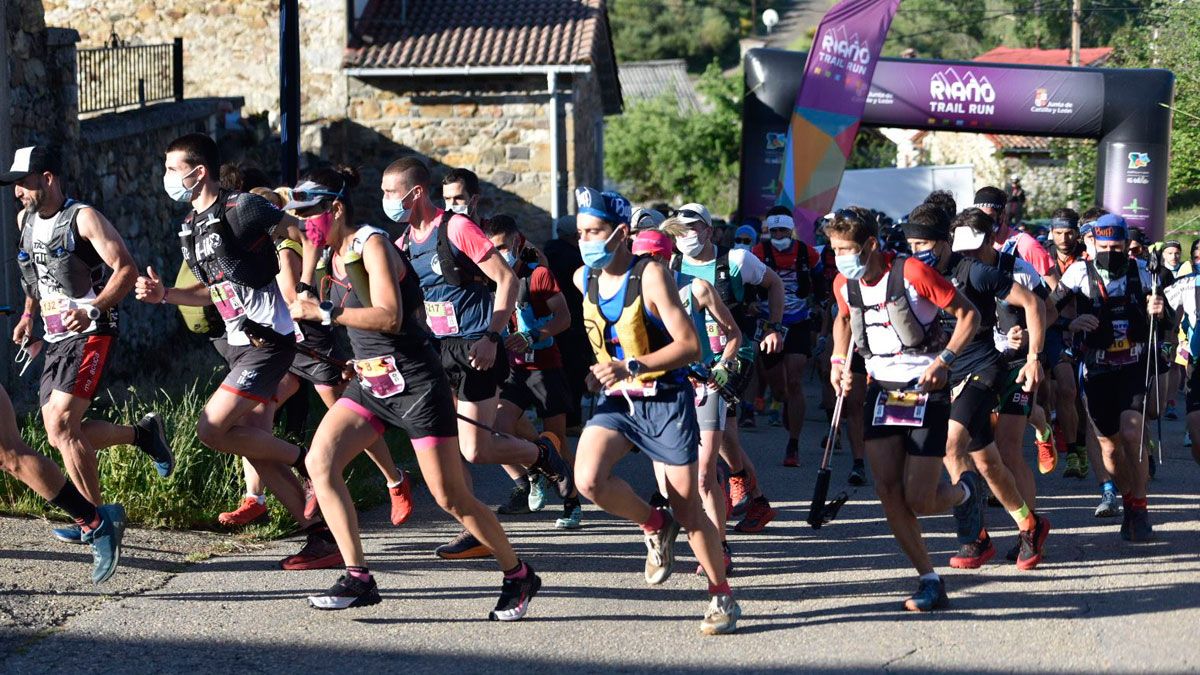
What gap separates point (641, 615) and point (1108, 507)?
3.73 metres

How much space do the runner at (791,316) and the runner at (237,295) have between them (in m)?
4.76

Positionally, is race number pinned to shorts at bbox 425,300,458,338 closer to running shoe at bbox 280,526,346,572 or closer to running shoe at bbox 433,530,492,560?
running shoe at bbox 433,530,492,560

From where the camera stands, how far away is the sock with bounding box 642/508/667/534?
598 cm

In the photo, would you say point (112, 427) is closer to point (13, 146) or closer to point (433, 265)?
point (433, 265)

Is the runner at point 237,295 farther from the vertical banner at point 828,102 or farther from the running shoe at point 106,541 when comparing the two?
the vertical banner at point 828,102

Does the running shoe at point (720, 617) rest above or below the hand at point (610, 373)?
below

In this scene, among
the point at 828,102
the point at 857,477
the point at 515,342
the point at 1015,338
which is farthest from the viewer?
the point at 828,102

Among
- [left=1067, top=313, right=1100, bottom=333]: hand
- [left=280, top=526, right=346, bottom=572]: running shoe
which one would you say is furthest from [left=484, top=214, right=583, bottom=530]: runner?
[left=1067, top=313, right=1100, bottom=333]: hand

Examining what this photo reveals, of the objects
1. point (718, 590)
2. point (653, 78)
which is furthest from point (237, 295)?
point (653, 78)

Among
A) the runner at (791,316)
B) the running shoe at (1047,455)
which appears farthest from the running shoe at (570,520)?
the running shoe at (1047,455)

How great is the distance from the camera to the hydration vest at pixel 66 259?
6.61 metres

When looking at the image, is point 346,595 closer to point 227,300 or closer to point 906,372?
point 227,300

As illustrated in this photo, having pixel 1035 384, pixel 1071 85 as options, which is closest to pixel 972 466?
pixel 1035 384

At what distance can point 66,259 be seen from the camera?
661 centimetres
